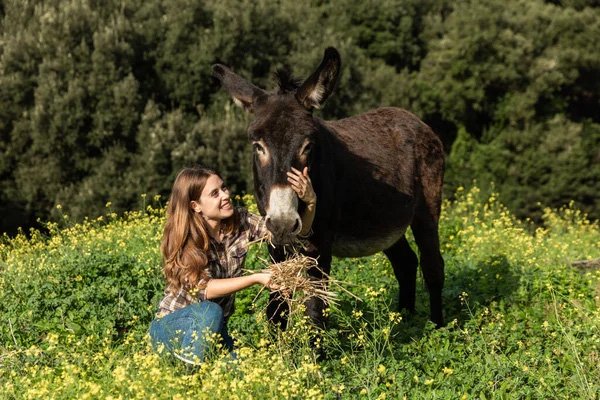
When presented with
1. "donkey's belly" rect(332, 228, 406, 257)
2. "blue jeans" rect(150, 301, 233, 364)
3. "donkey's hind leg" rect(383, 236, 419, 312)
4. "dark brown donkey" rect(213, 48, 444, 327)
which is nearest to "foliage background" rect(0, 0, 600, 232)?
"donkey's hind leg" rect(383, 236, 419, 312)

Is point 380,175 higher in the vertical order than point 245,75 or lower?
higher

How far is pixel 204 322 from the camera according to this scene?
533cm

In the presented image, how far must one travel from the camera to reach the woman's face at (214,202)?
5773mm

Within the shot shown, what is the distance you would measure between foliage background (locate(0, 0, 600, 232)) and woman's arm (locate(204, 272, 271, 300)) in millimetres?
14990

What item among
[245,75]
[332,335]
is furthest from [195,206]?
[245,75]

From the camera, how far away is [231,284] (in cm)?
546

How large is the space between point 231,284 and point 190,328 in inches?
15.1

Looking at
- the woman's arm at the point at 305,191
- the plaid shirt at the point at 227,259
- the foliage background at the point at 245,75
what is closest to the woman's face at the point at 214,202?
the plaid shirt at the point at 227,259

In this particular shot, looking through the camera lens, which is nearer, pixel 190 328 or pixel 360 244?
pixel 190 328

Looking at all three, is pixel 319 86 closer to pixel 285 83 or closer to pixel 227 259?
pixel 285 83

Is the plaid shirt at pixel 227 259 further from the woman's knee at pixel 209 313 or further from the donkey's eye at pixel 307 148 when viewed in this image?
the donkey's eye at pixel 307 148

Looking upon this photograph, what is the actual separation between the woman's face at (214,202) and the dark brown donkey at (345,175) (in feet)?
0.78

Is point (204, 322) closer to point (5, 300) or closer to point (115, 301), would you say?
point (115, 301)

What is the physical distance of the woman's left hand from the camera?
5.23 meters
